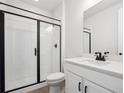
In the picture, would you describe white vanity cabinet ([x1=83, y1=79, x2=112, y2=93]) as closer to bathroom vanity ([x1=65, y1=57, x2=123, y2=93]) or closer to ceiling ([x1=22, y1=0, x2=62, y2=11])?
bathroom vanity ([x1=65, y1=57, x2=123, y2=93])

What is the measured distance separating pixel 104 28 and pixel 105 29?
27mm

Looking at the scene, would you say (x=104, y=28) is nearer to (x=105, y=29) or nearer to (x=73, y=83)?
(x=105, y=29)

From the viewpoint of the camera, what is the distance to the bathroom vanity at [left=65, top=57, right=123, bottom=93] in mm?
726

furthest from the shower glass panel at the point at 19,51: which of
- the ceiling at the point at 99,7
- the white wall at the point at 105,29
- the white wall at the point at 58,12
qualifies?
the white wall at the point at 105,29

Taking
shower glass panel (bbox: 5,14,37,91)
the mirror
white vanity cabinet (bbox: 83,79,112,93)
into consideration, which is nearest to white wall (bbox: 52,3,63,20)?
shower glass panel (bbox: 5,14,37,91)

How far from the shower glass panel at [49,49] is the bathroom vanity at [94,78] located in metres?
1.24

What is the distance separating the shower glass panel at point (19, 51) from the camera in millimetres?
1862

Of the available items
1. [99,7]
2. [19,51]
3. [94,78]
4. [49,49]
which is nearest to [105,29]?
[99,7]

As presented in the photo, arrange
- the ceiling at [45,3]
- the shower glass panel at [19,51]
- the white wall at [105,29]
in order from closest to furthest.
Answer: the white wall at [105,29]
the shower glass panel at [19,51]
the ceiling at [45,3]

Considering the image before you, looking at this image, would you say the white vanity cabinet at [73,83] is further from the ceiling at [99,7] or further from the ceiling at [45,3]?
the ceiling at [45,3]

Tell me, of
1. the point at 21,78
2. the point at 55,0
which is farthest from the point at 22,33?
the point at 55,0

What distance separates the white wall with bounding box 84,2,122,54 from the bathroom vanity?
0.42 meters

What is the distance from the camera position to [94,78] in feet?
3.01

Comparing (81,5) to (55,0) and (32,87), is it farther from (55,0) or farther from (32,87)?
(32,87)
